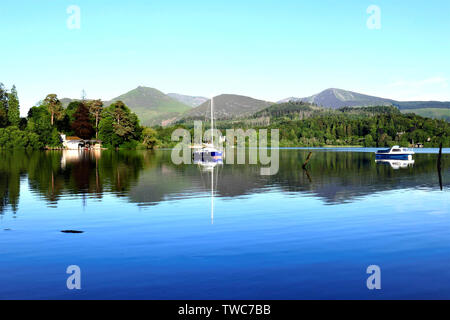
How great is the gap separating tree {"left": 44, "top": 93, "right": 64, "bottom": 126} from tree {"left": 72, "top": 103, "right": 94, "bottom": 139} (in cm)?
821

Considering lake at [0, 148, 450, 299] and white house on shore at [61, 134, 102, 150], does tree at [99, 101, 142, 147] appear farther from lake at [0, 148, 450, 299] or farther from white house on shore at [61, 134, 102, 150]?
lake at [0, 148, 450, 299]

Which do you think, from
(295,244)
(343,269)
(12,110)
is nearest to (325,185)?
(295,244)

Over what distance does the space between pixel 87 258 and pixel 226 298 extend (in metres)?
6.96

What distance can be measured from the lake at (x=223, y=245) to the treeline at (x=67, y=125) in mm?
148759

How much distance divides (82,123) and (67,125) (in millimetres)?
14956

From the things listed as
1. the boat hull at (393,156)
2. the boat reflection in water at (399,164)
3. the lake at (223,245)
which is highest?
the boat hull at (393,156)

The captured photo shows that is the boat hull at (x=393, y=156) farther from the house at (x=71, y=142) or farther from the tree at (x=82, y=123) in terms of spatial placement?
the house at (x=71, y=142)

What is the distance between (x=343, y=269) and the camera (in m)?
14.9

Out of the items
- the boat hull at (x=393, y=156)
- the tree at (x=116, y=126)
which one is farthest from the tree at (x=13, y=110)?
the boat hull at (x=393, y=156)

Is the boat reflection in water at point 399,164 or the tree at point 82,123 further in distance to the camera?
the tree at point 82,123

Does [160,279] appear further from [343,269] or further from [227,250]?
[343,269]

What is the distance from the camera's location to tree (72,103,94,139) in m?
181

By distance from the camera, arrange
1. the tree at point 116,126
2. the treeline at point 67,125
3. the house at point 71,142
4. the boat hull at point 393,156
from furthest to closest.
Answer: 1. the tree at point 116,126
2. the house at point 71,142
3. the treeline at point 67,125
4. the boat hull at point 393,156

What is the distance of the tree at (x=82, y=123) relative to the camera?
18135 cm
